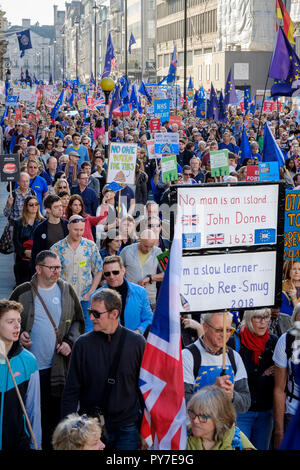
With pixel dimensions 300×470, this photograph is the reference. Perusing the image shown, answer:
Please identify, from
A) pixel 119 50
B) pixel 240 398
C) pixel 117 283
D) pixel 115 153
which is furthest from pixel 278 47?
pixel 119 50

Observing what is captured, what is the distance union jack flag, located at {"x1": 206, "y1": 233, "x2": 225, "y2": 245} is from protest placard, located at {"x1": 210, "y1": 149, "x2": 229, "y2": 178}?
342 inches

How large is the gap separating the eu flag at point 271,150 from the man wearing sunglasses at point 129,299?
563 cm

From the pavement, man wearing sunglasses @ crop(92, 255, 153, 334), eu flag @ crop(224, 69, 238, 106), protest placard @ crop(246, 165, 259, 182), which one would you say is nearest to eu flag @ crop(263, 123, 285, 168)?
protest placard @ crop(246, 165, 259, 182)

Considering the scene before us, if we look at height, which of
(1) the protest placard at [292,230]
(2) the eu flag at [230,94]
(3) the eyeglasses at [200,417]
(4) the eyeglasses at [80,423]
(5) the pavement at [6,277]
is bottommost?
(5) the pavement at [6,277]

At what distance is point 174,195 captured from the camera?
498 centimetres

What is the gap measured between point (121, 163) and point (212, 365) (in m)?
7.20

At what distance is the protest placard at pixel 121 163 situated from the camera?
11.7 metres

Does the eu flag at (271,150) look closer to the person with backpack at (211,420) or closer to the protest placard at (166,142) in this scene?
the protest placard at (166,142)

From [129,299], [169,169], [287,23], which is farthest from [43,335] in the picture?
[287,23]

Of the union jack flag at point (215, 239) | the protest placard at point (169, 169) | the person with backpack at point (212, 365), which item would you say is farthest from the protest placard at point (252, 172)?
the person with backpack at point (212, 365)

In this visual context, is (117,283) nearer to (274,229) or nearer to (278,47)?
(274,229)

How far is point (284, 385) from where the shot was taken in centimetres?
519

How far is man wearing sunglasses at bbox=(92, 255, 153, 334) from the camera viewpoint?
20.0 feet
